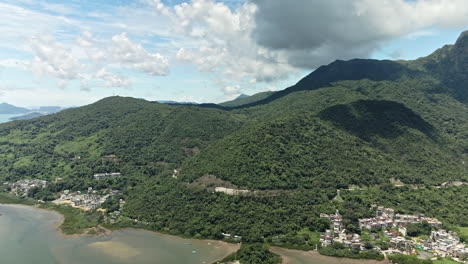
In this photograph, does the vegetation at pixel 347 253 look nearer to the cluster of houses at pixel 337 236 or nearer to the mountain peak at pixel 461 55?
the cluster of houses at pixel 337 236

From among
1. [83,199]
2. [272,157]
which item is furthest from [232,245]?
[83,199]

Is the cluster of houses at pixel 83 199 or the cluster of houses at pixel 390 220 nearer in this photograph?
the cluster of houses at pixel 390 220

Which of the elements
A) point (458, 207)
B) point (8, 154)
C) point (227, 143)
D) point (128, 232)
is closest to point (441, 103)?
point (458, 207)

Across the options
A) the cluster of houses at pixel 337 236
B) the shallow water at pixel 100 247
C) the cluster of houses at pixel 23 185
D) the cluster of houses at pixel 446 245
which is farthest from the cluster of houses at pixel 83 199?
the cluster of houses at pixel 446 245

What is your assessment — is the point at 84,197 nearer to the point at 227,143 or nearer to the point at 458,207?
the point at 227,143

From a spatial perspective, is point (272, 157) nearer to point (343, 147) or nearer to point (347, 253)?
point (343, 147)
